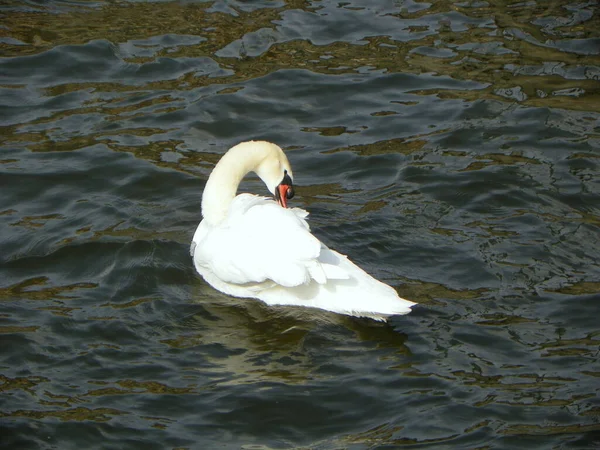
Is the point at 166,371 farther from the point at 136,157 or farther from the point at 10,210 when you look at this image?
the point at 136,157

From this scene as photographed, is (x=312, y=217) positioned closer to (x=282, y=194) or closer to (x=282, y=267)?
(x=282, y=194)

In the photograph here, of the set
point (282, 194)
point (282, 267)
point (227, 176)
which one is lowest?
point (282, 267)

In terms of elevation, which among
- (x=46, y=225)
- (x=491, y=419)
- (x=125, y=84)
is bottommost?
(x=491, y=419)

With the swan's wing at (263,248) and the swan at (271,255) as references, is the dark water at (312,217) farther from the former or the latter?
the swan's wing at (263,248)

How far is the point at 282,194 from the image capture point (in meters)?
7.14

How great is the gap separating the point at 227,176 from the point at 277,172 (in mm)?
364

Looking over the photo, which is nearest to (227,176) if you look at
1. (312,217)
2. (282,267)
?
(312,217)

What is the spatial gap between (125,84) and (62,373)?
14.6 feet

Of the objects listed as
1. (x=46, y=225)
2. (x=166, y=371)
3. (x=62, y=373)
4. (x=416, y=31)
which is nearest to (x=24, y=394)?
(x=62, y=373)

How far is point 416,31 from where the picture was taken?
10.3 metres

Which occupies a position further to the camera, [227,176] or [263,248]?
[227,176]

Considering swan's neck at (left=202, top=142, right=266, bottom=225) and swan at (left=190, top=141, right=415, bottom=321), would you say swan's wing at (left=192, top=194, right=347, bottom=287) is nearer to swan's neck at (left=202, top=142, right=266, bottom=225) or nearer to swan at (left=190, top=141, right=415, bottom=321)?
swan at (left=190, top=141, right=415, bottom=321)

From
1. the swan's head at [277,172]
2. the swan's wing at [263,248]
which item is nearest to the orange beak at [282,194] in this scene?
the swan's head at [277,172]

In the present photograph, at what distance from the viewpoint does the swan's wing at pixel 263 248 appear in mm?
5852
